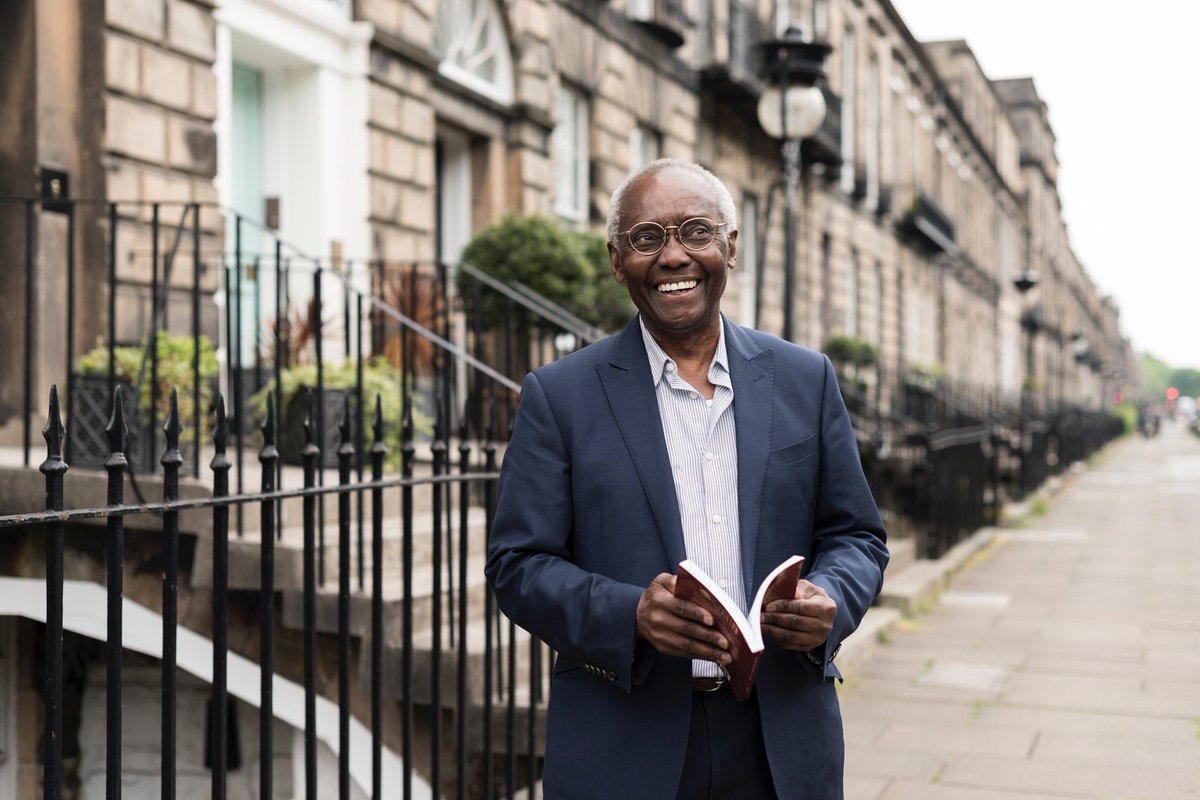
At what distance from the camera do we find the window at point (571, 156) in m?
13.2

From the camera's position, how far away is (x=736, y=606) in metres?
2.04

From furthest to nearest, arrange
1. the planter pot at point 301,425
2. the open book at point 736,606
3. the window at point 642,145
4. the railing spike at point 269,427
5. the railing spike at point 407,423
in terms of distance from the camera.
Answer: the window at point 642,145 < the planter pot at point 301,425 < the railing spike at point 407,423 < the railing spike at point 269,427 < the open book at point 736,606

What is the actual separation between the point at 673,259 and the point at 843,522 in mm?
588

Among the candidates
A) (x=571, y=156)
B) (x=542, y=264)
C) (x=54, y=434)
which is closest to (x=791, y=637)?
(x=54, y=434)

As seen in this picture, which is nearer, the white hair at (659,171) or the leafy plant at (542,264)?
the white hair at (659,171)

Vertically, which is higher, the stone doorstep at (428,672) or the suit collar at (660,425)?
the suit collar at (660,425)

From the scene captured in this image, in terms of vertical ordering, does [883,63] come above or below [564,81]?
above

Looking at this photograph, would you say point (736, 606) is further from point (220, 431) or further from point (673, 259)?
point (220, 431)

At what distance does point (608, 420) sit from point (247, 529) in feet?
11.0

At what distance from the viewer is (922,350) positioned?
3334cm

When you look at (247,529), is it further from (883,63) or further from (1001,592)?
(883,63)

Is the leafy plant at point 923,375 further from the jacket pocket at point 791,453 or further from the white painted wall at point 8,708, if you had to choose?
the jacket pocket at point 791,453

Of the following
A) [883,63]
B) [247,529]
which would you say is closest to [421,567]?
[247,529]

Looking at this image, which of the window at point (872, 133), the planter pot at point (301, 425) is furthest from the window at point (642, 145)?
the window at point (872, 133)
